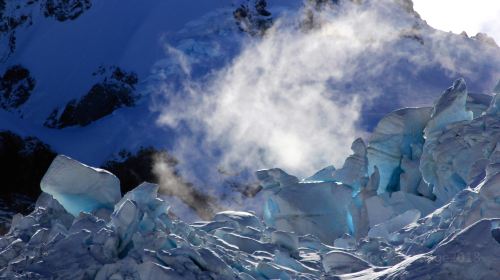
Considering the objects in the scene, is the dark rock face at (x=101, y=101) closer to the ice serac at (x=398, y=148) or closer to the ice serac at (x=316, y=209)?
the ice serac at (x=398, y=148)

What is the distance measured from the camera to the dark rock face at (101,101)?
4438 centimetres

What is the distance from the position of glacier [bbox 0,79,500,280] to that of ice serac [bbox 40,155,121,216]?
0.01 m

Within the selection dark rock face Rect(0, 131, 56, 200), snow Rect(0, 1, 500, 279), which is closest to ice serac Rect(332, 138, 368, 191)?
snow Rect(0, 1, 500, 279)

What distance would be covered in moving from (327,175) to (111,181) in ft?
23.7

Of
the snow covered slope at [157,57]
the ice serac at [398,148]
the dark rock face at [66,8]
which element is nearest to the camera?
the ice serac at [398,148]

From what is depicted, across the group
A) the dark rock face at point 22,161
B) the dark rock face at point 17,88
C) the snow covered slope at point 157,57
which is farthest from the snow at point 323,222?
the dark rock face at point 17,88

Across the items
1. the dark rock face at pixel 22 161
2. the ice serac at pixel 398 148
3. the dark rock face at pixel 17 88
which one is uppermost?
the dark rock face at pixel 17 88

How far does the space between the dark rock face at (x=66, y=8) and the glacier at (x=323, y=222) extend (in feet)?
100

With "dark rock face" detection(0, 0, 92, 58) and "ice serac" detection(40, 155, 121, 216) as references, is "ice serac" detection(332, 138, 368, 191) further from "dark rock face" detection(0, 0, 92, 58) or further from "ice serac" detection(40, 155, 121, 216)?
"dark rock face" detection(0, 0, 92, 58)

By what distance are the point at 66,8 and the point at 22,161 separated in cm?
852

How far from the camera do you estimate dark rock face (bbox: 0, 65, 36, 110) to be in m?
46.2

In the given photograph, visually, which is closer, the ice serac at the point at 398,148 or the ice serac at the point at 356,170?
the ice serac at the point at 356,170

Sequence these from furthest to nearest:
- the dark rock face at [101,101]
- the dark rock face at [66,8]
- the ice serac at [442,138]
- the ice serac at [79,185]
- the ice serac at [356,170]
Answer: the dark rock face at [66,8] < the dark rock face at [101,101] < the ice serac at [356,170] < the ice serac at [442,138] < the ice serac at [79,185]

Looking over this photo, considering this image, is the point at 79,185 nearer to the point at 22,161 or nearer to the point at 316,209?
the point at 316,209
